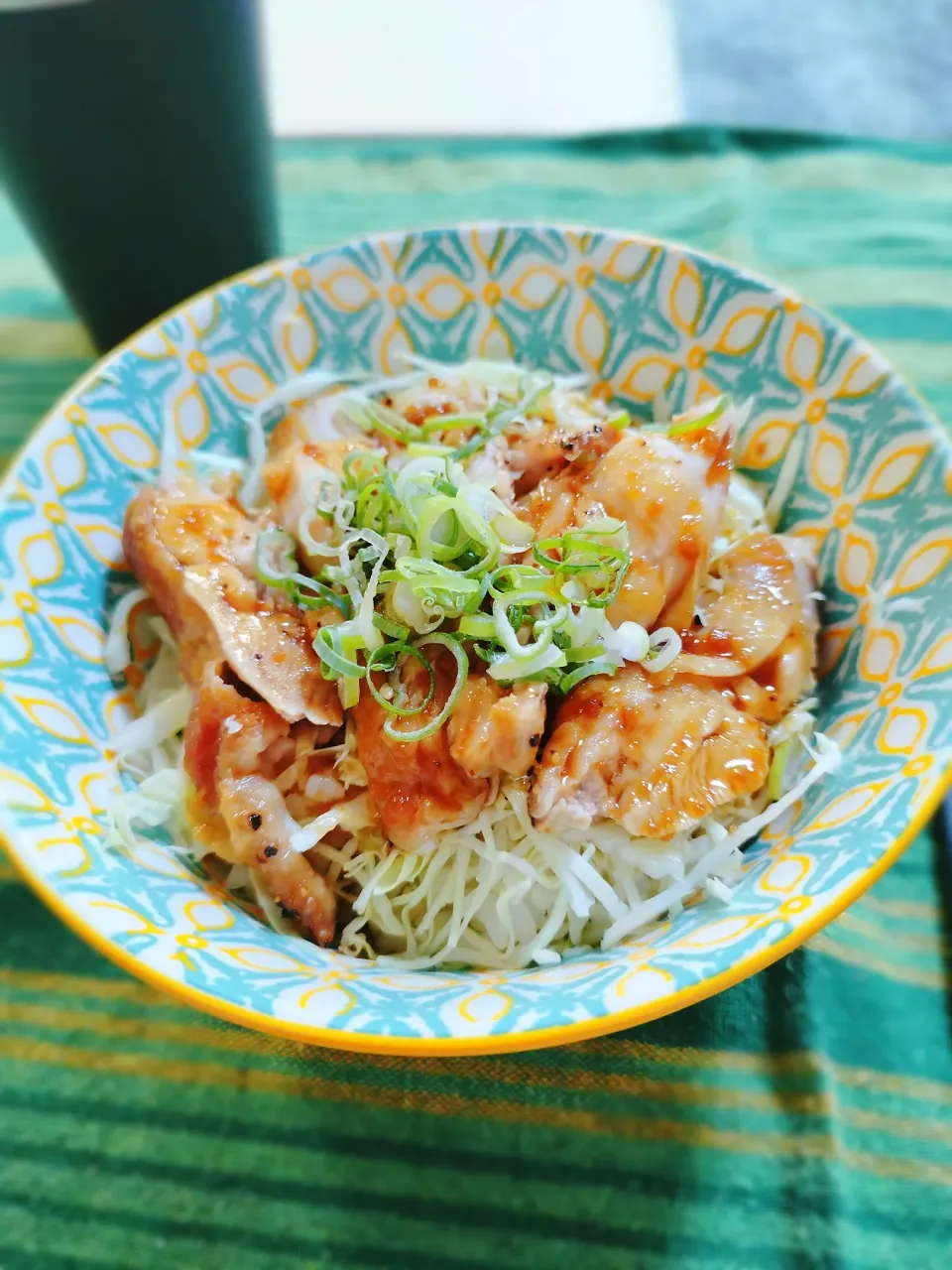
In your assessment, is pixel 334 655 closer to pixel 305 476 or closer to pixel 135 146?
pixel 305 476

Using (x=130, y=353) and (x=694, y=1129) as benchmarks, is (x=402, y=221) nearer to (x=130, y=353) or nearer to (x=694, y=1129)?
(x=130, y=353)

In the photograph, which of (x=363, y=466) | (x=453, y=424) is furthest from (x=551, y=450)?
(x=363, y=466)

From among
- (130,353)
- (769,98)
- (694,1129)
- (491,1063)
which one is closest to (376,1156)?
(491,1063)

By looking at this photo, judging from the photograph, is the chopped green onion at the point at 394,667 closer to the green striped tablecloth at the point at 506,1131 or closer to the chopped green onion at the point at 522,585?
the chopped green onion at the point at 522,585

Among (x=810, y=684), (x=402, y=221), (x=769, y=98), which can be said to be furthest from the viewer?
(x=769, y=98)

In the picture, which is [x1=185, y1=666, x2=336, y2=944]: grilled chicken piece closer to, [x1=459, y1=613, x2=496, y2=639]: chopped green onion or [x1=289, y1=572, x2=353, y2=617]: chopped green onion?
[x1=289, y1=572, x2=353, y2=617]: chopped green onion

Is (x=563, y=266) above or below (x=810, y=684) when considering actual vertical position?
above
